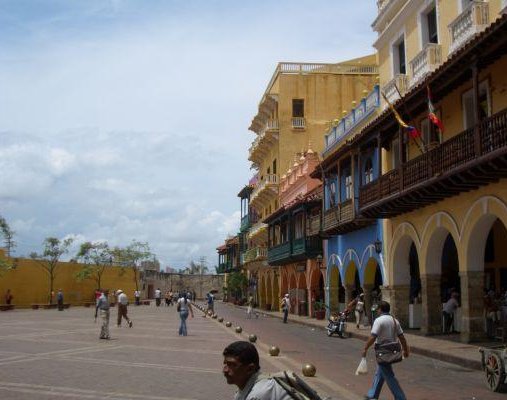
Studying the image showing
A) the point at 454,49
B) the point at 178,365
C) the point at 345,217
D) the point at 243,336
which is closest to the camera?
the point at 178,365

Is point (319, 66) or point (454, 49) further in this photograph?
point (319, 66)

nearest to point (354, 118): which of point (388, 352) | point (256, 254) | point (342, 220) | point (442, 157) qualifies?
point (342, 220)

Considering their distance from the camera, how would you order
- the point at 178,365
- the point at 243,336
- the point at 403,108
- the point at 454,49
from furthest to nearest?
the point at 243,336 → the point at 403,108 → the point at 454,49 → the point at 178,365

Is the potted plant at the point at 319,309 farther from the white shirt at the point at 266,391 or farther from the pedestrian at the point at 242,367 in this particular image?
the white shirt at the point at 266,391

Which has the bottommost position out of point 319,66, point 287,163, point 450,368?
point 450,368

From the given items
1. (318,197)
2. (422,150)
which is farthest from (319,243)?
(422,150)

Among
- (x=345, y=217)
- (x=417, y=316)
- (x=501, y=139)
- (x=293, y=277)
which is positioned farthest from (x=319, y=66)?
(x=501, y=139)

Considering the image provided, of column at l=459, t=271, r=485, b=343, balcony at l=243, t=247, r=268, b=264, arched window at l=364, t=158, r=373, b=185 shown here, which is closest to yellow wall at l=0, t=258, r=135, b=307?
balcony at l=243, t=247, r=268, b=264

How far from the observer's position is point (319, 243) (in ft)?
113

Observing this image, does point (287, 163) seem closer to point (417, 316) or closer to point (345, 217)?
point (345, 217)

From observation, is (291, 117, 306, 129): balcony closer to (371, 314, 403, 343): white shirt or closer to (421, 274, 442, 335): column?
(421, 274, 442, 335): column

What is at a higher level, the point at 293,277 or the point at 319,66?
the point at 319,66

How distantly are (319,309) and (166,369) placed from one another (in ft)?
71.5

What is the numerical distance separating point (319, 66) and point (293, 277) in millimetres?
16261
